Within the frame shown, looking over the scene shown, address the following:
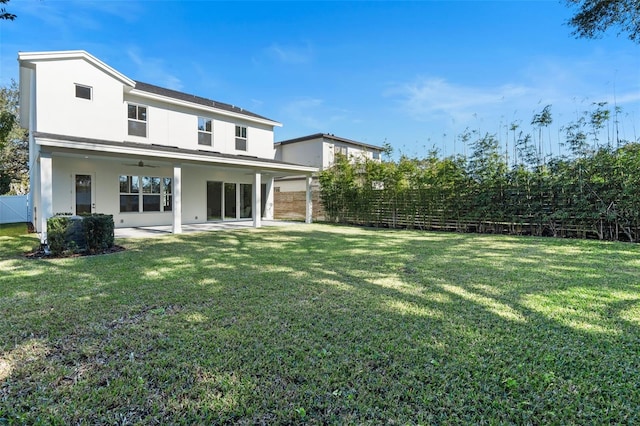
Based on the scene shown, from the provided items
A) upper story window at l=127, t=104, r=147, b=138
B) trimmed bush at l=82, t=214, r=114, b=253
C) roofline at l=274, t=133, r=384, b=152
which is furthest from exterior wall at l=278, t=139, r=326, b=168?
trimmed bush at l=82, t=214, r=114, b=253

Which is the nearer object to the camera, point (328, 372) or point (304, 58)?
point (328, 372)

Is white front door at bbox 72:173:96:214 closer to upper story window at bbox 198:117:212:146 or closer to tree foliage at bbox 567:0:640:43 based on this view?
upper story window at bbox 198:117:212:146

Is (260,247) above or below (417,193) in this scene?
below

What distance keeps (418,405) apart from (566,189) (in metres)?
11.3

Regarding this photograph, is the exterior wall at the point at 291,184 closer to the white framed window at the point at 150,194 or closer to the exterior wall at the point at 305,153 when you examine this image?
the exterior wall at the point at 305,153

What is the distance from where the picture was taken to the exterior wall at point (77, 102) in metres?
10.6

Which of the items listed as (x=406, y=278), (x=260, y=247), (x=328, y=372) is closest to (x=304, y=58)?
(x=260, y=247)

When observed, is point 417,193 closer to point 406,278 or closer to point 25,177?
point 406,278

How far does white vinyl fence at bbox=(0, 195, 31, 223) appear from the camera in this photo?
1521cm

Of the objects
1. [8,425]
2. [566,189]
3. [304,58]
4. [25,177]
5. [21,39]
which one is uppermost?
[304,58]

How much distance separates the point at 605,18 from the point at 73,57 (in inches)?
595

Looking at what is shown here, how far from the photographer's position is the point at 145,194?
1376 cm

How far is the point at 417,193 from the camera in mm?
14406

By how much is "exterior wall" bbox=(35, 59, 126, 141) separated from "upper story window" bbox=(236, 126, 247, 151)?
17.5ft
